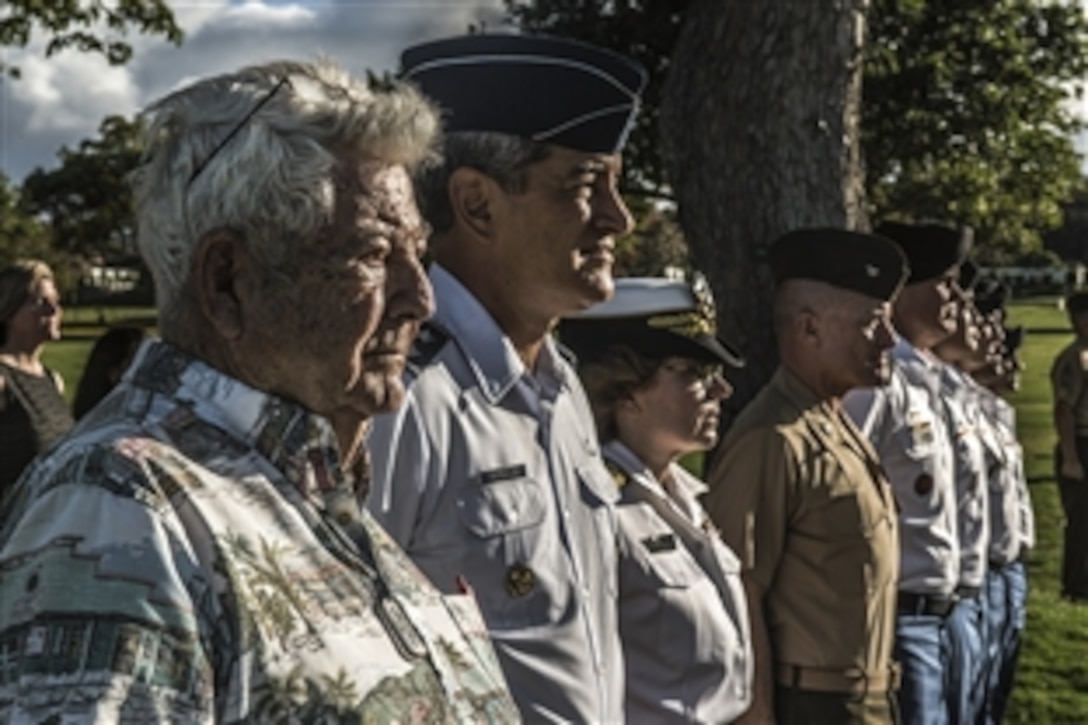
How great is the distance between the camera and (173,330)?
6.16 ft

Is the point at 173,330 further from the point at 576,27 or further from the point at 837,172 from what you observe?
the point at 576,27

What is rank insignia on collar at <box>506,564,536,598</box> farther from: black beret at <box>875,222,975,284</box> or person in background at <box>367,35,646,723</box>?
black beret at <box>875,222,975,284</box>

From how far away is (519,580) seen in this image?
2.78m

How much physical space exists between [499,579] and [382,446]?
0.93 feet

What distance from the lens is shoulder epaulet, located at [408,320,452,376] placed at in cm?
290

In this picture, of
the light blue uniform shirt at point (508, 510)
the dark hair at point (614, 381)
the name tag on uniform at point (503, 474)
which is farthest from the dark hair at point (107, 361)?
the name tag on uniform at point (503, 474)

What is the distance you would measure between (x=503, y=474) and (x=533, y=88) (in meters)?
0.73

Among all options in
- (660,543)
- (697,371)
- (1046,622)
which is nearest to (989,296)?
(1046,622)

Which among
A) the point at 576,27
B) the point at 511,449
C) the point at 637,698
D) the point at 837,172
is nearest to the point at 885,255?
the point at 637,698

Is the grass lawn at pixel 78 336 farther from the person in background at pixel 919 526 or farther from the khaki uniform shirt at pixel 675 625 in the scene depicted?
the khaki uniform shirt at pixel 675 625

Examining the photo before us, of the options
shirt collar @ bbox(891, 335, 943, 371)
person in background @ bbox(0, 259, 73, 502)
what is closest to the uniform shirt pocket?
shirt collar @ bbox(891, 335, 943, 371)

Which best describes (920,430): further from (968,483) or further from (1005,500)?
(1005,500)

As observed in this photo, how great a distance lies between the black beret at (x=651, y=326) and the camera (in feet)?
13.1

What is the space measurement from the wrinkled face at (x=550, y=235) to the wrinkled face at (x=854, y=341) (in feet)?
6.86
